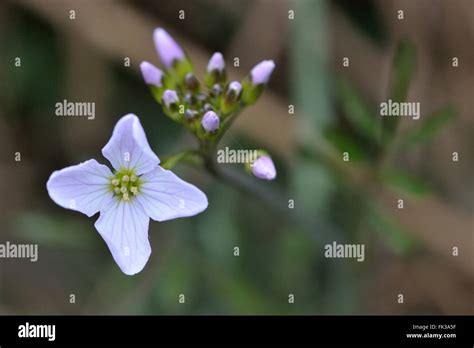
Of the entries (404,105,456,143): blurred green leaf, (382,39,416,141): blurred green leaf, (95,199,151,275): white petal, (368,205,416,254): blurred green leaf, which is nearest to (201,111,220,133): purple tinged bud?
(95,199,151,275): white petal

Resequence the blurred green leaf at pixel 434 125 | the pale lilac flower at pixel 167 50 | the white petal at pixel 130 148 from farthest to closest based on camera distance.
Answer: the blurred green leaf at pixel 434 125
the pale lilac flower at pixel 167 50
the white petal at pixel 130 148

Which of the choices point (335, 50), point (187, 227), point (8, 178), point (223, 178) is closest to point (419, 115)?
point (335, 50)

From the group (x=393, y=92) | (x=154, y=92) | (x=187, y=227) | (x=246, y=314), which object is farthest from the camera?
(x=187, y=227)

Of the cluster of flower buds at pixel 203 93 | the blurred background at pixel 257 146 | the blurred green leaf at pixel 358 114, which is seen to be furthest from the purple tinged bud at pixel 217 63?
the blurred background at pixel 257 146

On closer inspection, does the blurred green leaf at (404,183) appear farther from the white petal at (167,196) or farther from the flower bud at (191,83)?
the white petal at (167,196)

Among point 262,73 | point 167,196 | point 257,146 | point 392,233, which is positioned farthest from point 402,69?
point 257,146

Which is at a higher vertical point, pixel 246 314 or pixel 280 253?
pixel 280 253

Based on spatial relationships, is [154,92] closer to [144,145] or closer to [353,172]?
[144,145]
